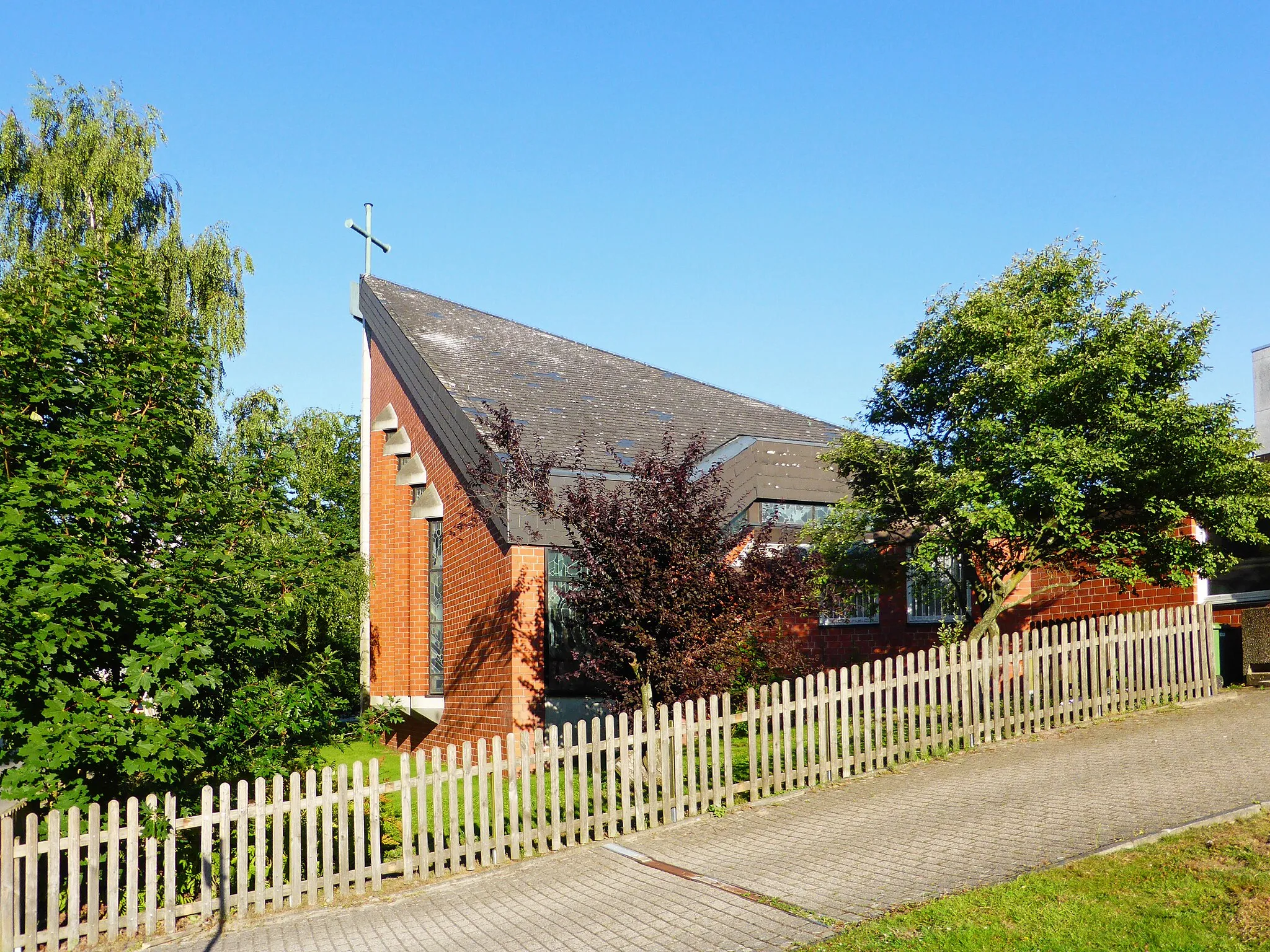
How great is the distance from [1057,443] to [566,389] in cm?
932

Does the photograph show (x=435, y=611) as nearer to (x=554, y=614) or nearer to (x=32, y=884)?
(x=554, y=614)

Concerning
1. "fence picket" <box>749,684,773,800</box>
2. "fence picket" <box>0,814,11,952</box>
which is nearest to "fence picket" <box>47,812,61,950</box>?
"fence picket" <box>0,814,11,952</box>

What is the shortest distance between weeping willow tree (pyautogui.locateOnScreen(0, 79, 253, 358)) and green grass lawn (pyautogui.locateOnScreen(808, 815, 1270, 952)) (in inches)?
710

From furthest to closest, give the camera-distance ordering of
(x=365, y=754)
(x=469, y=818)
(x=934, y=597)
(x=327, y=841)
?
(x=934, y=597), (x=365, y=754), (x=469, y=818), (x=327, y=841)

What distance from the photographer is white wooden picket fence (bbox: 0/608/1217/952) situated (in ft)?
26.7

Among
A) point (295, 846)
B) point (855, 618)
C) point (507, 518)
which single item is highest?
point (507, 518)

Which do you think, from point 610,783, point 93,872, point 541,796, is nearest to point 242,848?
point 93,872

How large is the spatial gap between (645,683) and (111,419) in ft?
19.1

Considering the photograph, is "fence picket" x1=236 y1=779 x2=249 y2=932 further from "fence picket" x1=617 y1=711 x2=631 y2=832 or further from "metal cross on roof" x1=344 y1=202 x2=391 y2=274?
"metal cross on roof" x1=344 y1=202 x2=391 y2=274

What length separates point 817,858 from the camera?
28.3 ft

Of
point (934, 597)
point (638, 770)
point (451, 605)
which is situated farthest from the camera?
point (934, 597)

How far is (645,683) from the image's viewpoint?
36.9ft

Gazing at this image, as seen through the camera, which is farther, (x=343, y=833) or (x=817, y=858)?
(x=343, y=833)

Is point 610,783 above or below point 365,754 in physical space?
above
